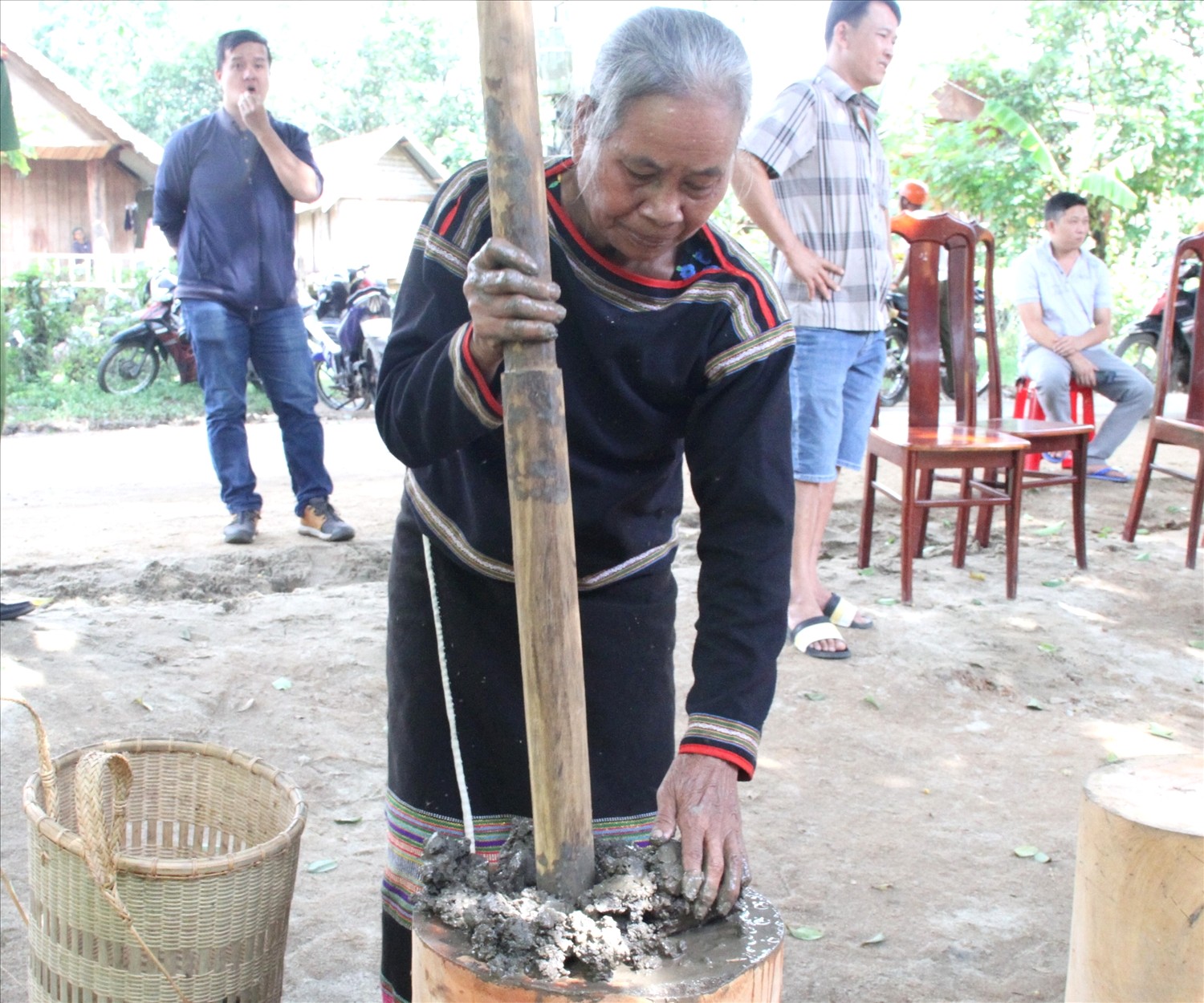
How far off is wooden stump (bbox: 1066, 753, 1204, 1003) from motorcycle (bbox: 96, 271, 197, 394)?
992 cm

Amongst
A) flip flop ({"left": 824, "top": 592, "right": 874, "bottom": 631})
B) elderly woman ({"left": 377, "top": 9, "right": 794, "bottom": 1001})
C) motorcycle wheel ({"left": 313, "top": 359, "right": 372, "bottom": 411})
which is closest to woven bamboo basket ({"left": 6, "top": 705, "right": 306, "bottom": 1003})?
elderly woman ({"left": 377, "top": 9, "right": 794, "bottom": 1001})

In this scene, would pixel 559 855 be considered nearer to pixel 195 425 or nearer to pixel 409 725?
pixel 409 725

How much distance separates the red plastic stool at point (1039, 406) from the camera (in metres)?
7.23

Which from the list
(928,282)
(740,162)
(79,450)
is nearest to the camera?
(740,162)

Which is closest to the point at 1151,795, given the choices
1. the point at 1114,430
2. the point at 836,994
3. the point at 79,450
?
the point at 836,994

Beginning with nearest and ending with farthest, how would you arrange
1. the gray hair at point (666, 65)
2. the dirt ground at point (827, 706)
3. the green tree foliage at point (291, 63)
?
the gray hair at point (666, 65), the dirt ground at point (827, 706), the green tree foliage at point (291, 63)

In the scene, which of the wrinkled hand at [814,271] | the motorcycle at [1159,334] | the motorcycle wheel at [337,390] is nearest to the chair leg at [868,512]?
the wrinkled hand at [814,271]

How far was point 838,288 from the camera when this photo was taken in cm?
401

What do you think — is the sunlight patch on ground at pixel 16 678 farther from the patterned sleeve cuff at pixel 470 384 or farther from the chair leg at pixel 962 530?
the chair leg at pixel 962 530

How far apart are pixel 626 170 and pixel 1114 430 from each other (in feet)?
22.1

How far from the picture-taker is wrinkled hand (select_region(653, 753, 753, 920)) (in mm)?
1498

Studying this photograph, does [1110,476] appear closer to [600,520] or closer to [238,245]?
[238,245]

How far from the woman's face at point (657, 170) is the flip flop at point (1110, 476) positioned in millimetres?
6660

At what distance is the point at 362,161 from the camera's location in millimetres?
25172
